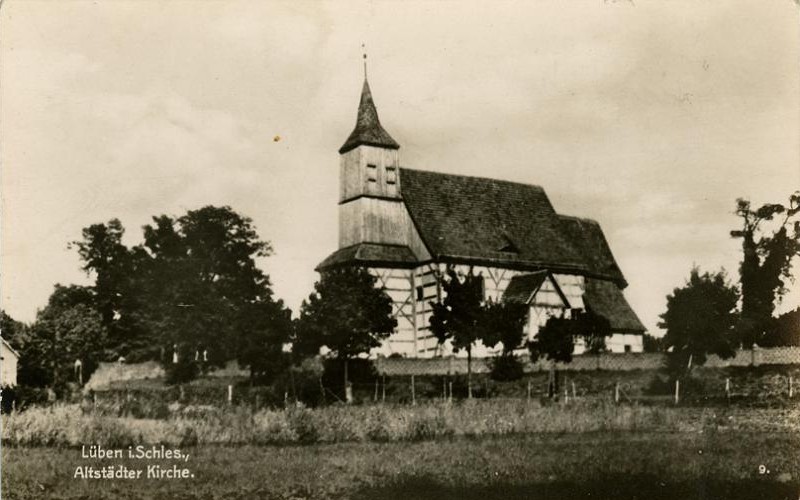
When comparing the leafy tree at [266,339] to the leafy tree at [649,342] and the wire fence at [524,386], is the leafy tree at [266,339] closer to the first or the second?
the wire fence at [524,386]

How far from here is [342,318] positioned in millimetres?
30031

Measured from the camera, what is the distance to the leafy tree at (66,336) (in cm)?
3319

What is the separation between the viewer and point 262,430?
19.0 meters

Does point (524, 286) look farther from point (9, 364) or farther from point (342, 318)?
point (9, 364)

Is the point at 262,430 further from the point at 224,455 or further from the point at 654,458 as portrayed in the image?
the point at 654,458

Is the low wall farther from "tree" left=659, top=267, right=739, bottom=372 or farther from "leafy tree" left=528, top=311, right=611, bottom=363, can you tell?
"leafy tree" left=528, top=311, right=611, bottom=363

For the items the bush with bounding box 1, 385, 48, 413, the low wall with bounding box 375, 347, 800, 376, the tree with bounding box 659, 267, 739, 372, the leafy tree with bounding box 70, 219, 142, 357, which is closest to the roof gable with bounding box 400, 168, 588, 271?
the low wall with bounding box 375, 347, 800, 376

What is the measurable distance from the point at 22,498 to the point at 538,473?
8.29m

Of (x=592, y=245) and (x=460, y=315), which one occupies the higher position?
(x=592, y=245)

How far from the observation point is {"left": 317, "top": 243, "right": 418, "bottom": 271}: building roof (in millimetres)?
40500

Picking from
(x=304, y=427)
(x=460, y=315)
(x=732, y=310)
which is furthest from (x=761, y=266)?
(x=304, y=427)

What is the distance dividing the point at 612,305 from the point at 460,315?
18.2m

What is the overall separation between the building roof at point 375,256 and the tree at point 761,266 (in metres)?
15.0

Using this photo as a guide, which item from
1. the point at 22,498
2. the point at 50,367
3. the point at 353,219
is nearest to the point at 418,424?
the point at 22,498
